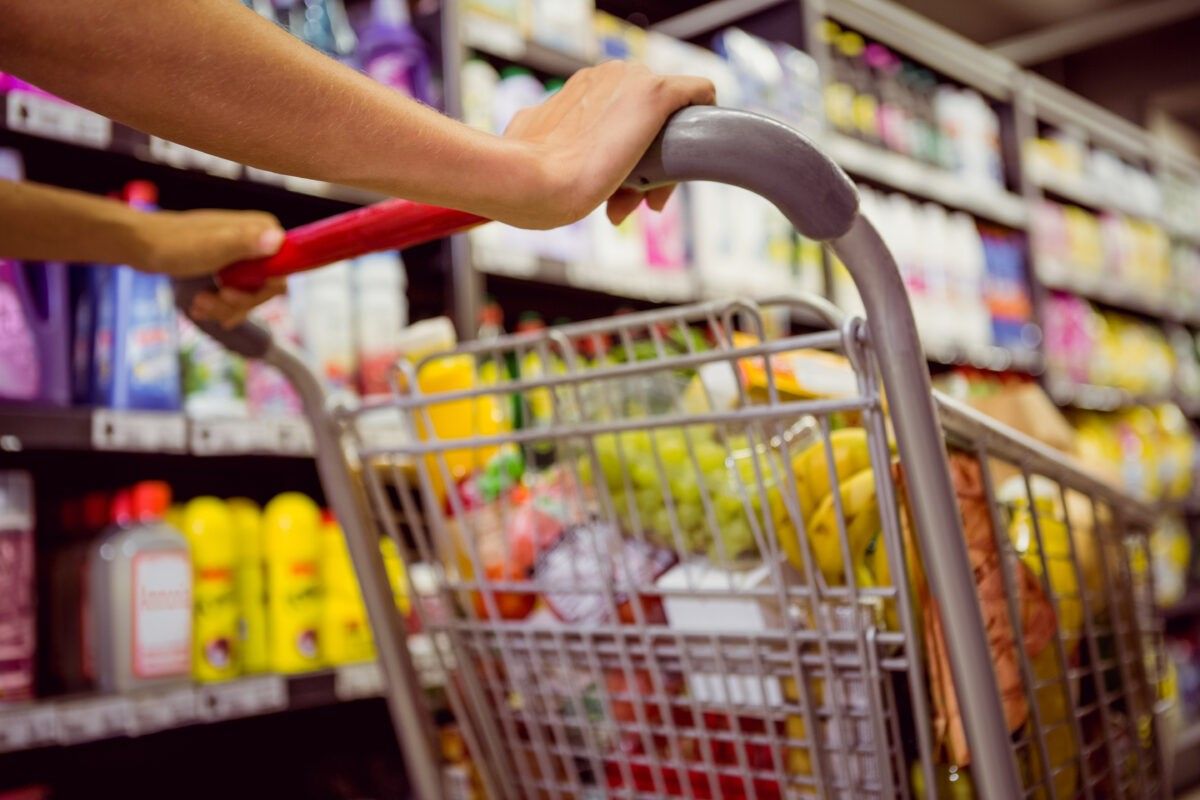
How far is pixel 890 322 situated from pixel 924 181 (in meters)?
2.68

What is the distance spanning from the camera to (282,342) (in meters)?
1.10

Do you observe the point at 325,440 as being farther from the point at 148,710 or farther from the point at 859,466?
the point at 148,710

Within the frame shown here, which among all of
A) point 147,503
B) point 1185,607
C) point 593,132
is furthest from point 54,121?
point 1185,607

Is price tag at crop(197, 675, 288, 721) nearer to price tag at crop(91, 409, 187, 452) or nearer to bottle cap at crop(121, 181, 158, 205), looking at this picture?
price tag at crop(91, 409, 187, 452)

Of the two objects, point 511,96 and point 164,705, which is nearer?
point 164,705

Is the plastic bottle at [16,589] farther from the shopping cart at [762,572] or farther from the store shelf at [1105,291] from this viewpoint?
the store shelf at [1105,291]

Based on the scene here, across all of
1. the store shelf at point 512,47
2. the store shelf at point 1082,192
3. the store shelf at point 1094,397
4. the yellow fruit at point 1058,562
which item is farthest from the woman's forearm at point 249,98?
the store shelf at point 1082,192

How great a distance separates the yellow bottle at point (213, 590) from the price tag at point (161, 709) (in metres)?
0.08

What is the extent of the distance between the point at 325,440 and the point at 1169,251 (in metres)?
4.43

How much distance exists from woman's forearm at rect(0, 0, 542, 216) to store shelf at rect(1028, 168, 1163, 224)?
3.52 meters

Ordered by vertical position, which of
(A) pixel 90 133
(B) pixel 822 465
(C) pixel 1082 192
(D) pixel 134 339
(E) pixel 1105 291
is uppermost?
(C) pixel 1082 192

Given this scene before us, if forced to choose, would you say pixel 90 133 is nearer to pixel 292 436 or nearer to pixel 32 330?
pixel 32 330

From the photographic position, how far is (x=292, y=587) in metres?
1.68

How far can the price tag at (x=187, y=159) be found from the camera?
1.62m
